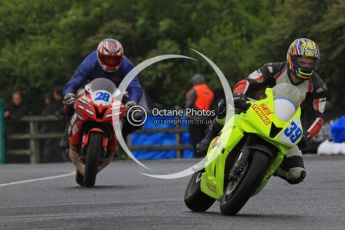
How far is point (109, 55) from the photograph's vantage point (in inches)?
519

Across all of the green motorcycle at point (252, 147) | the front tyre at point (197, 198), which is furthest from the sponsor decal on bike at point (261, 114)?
the front tyre at point (197, 198)

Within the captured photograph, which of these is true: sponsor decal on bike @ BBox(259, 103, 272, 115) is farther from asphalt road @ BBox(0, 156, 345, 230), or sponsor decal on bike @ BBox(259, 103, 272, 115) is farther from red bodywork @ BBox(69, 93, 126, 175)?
red bodywork @ BBox(69, 93, 126, 175)

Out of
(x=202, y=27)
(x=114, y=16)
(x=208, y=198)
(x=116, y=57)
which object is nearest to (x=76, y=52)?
(x=114, y=16)

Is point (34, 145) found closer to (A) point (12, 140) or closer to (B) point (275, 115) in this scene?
(A) point (12, 140)

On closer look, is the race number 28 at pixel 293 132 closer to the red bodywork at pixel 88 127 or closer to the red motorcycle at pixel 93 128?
the red motorcycle at pixel 93 128

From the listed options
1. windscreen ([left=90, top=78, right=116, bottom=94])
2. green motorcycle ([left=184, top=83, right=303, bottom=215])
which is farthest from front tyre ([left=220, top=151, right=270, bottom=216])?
windscreen ([left=90, top=78, right=116, bottom=94])

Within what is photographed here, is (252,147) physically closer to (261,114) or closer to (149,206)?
(261,114)

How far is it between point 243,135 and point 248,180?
461mm

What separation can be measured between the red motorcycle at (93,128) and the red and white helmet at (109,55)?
0.32 m

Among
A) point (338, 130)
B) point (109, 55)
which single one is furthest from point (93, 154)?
point (338, 130)

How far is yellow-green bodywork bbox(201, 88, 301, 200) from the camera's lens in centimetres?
870

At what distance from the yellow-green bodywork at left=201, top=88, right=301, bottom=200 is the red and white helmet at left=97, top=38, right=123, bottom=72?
4.30 metres

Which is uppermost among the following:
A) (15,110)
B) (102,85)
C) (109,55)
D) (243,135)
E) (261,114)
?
(261,114)

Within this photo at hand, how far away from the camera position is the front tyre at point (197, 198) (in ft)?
30.5
